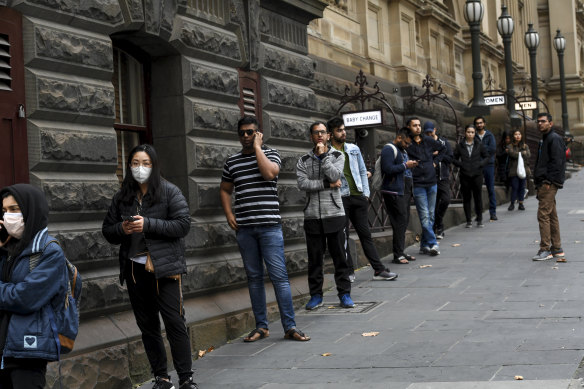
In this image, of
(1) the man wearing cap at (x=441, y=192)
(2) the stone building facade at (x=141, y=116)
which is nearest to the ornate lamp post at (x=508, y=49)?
(1) the man wearing cap at (x=441, y=192)

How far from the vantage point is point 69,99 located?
6922 mm

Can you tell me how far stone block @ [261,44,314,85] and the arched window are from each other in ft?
6.12

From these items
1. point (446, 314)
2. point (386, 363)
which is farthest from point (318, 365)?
point (446, 314)

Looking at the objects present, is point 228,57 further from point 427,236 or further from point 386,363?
point 427,236

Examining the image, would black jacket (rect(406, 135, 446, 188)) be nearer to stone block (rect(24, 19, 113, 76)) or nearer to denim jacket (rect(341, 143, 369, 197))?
denim jacket (rect(341, 143, 369, 197))

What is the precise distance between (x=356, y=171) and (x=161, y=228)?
4630 mm

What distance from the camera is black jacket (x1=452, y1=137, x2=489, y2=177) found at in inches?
669

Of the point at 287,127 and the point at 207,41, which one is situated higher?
the point at 207,41

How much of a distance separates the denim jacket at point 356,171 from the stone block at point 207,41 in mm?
1907

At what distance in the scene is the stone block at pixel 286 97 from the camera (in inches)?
404

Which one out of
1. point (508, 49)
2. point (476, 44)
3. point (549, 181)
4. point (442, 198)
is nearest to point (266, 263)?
point (549, 181)

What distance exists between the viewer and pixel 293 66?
35.7ft

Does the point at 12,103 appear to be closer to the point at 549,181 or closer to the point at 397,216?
the point at 397,216

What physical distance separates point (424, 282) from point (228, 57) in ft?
12.5
